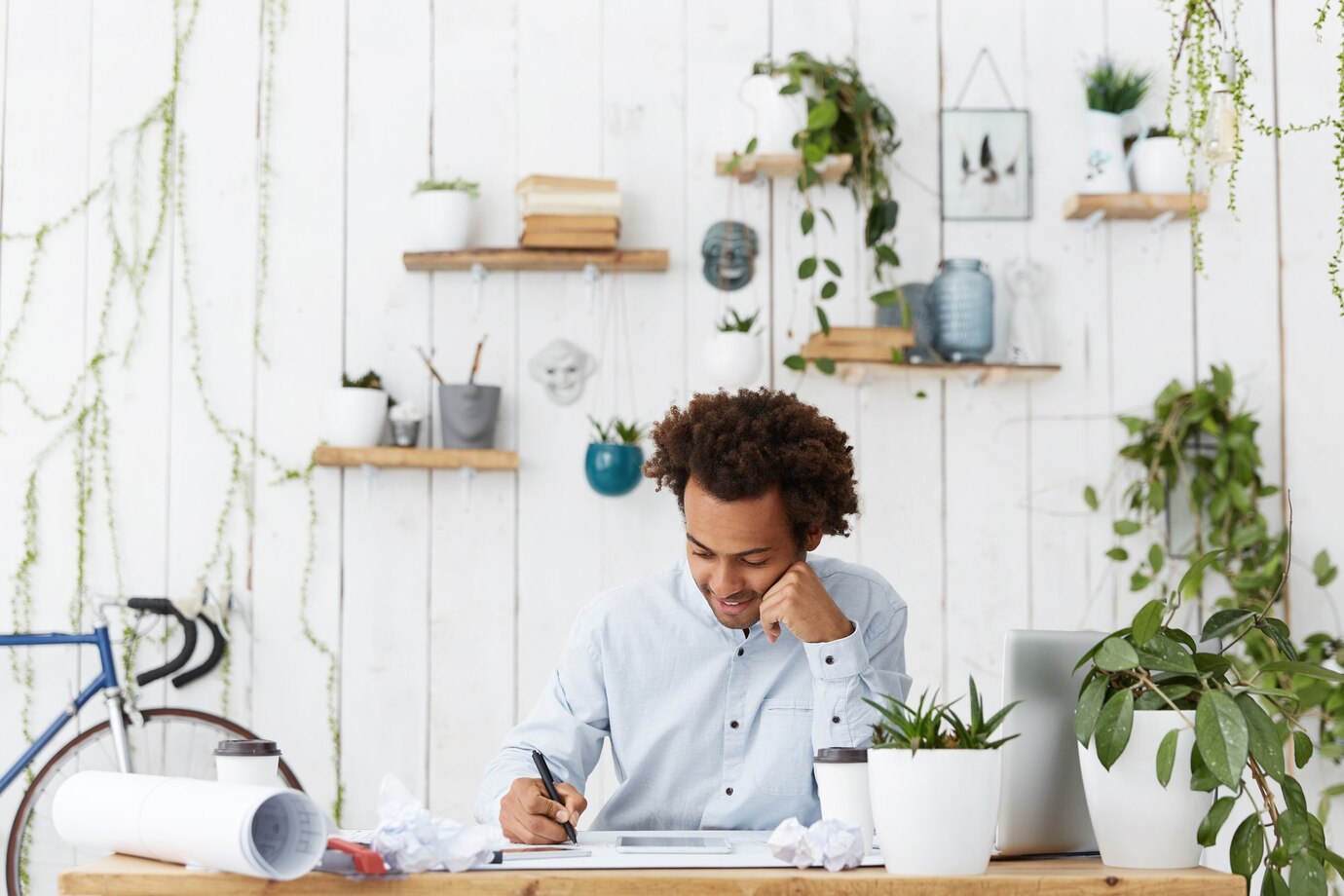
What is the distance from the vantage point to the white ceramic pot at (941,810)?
1.22 m

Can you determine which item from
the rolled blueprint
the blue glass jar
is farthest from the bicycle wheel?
the blue glass jar

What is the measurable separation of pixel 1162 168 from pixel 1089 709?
6.79 ft

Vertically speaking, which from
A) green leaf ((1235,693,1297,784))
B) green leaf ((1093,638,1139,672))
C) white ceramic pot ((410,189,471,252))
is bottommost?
A: green leaf ((1235,693,1297,784))

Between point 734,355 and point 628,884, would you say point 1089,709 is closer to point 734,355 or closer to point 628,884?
point 628,884

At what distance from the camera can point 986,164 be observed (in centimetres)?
316

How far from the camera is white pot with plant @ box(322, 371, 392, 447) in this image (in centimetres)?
298

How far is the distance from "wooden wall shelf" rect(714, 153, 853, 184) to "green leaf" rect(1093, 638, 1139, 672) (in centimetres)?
183

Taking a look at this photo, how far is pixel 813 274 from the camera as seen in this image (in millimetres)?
3080

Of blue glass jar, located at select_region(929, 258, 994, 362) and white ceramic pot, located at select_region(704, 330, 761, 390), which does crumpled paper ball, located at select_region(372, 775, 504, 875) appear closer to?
A: white ceramic pot, located at select_region(704, 330, 761, 390)

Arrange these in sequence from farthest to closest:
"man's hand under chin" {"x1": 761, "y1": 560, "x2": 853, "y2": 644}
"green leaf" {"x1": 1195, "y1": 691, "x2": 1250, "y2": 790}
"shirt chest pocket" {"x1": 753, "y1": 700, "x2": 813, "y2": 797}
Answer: "shirt chest pocket" {"x1": 753, "y1": 700, "x2": 813, "y2": 797}, "man's hand under chin" {"x1": 761, "y1": 560, "x2": 853, "y2": 644}, "green leaf" {"x1": 1195, "y1": 691, "x2": 1250, "y2": 790}

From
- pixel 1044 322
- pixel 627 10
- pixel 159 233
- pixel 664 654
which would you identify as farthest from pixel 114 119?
pixel 1044 322

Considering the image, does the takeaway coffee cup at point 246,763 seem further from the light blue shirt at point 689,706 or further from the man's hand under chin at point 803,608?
the man's hand under chin at point 803,608

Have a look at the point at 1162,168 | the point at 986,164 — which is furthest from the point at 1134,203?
the point at 986,164

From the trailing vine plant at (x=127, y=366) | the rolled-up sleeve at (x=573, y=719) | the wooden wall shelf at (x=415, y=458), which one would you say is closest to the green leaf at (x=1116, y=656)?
the rolled-up sleeve at (x=573, y=719)
